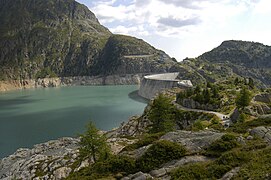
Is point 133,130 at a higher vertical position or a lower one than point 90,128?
lower

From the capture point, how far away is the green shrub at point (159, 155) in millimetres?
17812

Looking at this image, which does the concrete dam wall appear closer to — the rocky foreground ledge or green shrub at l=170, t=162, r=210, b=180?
the rocky foreground ledge

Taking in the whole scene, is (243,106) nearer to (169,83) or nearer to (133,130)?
(133,130)

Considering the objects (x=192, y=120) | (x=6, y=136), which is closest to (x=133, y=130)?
(x=192, y=120)

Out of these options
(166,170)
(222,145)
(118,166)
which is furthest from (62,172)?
(222,145)

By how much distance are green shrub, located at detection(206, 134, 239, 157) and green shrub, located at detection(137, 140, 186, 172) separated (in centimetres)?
164

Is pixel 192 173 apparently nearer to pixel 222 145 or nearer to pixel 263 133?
pixel 222 145

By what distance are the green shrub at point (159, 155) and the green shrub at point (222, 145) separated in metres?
1.64

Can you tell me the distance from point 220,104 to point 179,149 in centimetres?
5693

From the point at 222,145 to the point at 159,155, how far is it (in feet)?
12.3

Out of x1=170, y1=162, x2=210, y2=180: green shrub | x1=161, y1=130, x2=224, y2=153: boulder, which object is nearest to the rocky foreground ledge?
x1=161, y1=130, x2=224, y2=153: boulder

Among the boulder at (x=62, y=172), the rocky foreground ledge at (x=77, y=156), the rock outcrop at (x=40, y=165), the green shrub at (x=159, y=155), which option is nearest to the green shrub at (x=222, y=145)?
the rocky foreground ledge at (x=77, y=156)

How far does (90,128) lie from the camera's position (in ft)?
158

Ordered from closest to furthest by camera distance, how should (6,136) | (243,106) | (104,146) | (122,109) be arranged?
(104,146) → (243,106) → (6,136) → (122,109)
